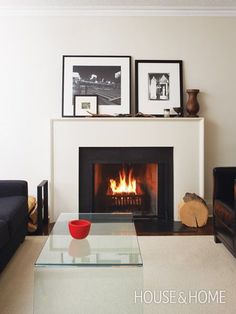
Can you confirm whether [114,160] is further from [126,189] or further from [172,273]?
[172,273]

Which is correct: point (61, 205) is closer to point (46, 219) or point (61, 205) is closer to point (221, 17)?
point (46, 219)

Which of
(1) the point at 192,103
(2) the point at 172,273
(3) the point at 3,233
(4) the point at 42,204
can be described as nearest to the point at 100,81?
(1) the point at 192,103

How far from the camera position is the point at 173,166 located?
3.82 m

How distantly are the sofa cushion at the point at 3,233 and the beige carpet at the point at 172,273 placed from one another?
291 mm

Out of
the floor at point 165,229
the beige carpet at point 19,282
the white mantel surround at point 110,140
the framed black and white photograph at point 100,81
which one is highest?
the framed black and white photograph at point 100,81

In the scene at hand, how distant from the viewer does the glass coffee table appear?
1767 millimetres

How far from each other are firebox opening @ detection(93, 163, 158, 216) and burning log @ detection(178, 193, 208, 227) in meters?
0.46

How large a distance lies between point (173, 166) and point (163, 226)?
2.28 ft

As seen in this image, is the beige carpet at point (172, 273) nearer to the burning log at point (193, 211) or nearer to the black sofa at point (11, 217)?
the black sofa at point (11, 217)

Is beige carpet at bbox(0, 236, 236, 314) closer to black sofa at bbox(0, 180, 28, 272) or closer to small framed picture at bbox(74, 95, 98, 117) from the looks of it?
black sofa at bbox(0, 180, 28, 272)

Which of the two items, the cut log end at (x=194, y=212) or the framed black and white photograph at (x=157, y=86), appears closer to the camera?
the cut log end at (x=194, y=212)

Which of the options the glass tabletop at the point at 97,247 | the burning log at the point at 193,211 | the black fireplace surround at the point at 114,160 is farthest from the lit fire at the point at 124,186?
the glass tabletop at the point at 97,247

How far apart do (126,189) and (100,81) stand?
1339 millimetres

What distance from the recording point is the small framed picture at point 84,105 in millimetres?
3854
